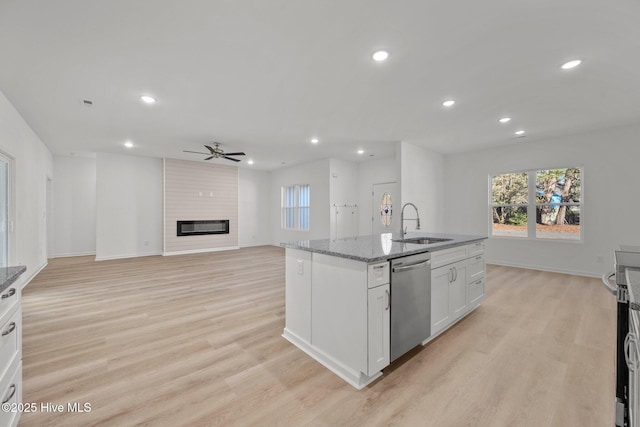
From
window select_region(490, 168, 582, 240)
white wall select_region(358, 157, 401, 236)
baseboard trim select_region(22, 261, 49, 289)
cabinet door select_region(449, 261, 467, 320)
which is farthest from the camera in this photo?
white wall select_region(358, 157, 401, 236)

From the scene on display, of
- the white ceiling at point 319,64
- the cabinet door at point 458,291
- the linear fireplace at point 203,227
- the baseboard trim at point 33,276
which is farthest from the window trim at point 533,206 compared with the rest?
the baseboard trim at point 33,276

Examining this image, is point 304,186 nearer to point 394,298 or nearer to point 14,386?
point 394,298

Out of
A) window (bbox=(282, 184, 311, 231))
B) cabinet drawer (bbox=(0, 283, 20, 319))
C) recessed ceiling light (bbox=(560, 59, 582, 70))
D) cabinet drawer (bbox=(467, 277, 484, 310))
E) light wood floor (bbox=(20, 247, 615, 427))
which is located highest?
recessed ceiling light (bbox=(560, 59, 582, 70))

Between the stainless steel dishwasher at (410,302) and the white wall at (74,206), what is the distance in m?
9.05

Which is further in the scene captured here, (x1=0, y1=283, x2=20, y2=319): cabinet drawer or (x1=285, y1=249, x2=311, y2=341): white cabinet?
(x1=285, y1=249, x2=311, y2=341): white cabinet

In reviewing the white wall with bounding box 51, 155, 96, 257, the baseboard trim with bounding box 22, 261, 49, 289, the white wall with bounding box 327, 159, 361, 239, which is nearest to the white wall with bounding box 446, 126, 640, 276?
the white wall with bounding box 327, 159, 361, 239

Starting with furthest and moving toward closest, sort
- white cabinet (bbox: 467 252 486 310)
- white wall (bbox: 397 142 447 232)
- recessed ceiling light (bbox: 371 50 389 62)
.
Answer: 1. white wall (bbox: 397 142 447 232)
2. white cabinet (bbox: 467 252 486 310)
3. recessed ceiling light (bbox: 371 50 389 62)

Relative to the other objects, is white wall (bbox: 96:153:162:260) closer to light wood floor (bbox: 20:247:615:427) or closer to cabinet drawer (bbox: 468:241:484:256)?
light wood floor (bbox: 20:247:615:427)

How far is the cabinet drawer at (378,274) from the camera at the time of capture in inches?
73.0

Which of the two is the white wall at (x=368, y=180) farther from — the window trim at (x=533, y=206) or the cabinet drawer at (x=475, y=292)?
the cabinet drawer at (x=475, y=292)

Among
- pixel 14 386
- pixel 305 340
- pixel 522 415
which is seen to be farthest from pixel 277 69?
pixel 522 415

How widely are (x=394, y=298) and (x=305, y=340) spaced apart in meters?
0.93

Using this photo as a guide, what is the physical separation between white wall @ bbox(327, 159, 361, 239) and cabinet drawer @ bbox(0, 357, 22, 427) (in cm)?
628

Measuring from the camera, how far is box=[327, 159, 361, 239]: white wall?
747cm
